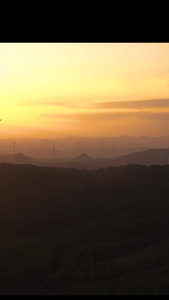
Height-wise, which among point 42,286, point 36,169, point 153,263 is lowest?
point 42,286
